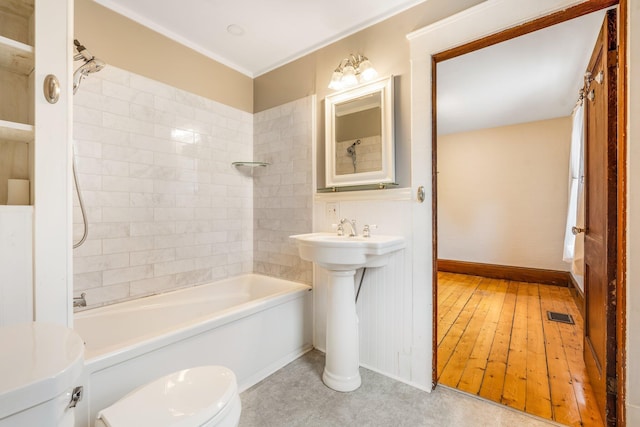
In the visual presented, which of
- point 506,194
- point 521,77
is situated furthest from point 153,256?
point 506,194

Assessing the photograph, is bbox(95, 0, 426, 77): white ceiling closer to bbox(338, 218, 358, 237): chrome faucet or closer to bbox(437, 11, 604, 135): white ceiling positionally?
bbox(437, 11, 604, 135): white ceiling

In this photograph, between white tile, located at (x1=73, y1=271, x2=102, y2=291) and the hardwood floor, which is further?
white tile, located at (x1=73, y1=271, x2=102, y2=291)

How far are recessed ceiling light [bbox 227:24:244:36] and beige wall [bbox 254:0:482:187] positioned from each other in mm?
474

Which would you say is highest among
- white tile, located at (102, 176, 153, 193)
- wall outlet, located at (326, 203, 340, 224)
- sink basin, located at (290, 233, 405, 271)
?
white tile, located at (102, 176, 153, 193)

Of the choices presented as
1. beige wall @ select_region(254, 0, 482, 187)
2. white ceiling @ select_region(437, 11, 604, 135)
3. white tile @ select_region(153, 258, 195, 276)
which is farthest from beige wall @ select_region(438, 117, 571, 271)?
white tile @ select_region(153, 258, 195, 276)

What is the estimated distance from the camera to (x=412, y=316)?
1728 millimetres

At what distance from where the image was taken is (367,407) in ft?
4.99

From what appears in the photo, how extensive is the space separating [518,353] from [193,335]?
227 cm

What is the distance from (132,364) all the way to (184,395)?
494 mm

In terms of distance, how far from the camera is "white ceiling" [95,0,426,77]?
179 centimetres

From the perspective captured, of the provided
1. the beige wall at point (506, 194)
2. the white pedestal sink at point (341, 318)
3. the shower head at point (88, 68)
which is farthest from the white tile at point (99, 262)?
the beige wall at point (506, 194)

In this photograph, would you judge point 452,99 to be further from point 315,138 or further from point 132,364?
point 132,364

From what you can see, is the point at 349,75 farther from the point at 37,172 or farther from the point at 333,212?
the point at 37,172

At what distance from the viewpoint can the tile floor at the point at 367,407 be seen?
55.6 inches
